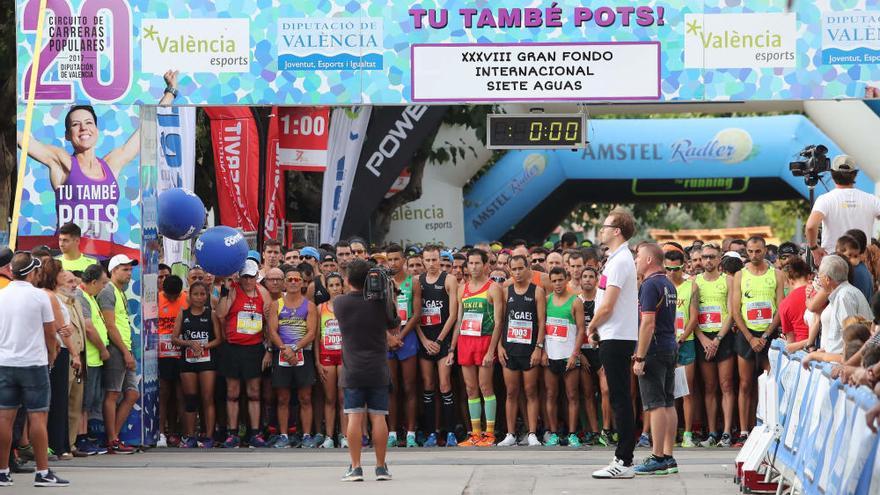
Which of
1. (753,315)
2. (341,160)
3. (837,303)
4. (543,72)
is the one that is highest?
(543,72)

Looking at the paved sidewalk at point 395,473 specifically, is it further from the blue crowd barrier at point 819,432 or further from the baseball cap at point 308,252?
the baseball cap at point 308,252

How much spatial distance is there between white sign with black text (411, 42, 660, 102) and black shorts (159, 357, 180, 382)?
3.73 metres

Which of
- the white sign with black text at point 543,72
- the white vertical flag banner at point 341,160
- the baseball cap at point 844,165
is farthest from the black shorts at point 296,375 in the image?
the baseball cap at point 844,165

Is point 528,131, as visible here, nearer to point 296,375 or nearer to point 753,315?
point 753,315

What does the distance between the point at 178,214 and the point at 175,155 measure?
1.49 m

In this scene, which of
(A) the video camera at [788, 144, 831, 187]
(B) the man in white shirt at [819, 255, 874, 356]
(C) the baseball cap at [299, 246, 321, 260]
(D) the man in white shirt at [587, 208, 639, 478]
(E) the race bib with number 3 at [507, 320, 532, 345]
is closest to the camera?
(B) the man in white shirt at [819, 255, 874, 356]

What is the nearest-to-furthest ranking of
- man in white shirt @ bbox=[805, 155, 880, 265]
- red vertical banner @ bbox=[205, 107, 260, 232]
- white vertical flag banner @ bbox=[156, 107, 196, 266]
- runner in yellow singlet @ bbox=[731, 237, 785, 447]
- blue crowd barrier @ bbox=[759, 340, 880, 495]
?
1. blue crowd barrier @ bbox=[759, 340, 880, 495]
2. man in white shirt @ bbox=[805, 155, 880, 265]
3. runner in yellow singlet @ bbox=[731, 237, 785, 447]
4. white vertical flag banner @ bbox=[156, 107, 196, 266]
5. red vertical banner @ bbox=[205, 107, 260, 232]

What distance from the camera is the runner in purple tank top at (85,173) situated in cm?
1318

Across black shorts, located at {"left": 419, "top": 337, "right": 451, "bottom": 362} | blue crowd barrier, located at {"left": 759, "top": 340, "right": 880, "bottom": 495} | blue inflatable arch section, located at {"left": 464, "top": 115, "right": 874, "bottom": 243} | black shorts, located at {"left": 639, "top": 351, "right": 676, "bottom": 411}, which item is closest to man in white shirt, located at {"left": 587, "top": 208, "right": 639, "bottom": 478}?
black shorts, located at {"left": 639, "top": 351, "right": 676, "bottom": 411}

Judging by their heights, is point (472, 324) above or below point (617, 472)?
above

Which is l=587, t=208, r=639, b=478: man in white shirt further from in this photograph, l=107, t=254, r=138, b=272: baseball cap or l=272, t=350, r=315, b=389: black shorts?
l=107, t=254, r=138, b=272: baseball cap

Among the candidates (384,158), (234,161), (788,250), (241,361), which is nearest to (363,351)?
(241,361)

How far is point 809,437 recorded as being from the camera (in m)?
8.31

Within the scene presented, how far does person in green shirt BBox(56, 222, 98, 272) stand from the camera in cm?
1271
